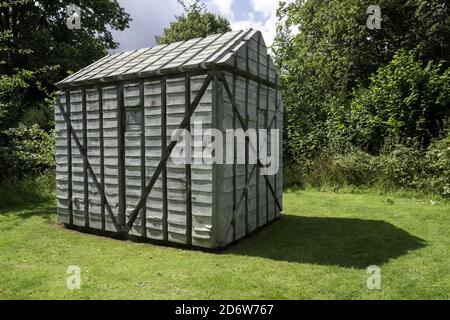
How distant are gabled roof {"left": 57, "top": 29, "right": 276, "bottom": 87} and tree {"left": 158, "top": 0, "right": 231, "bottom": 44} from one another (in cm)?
2763

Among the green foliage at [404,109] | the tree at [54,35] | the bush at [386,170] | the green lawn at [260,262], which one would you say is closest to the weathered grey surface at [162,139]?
the green lawn at [260,262]

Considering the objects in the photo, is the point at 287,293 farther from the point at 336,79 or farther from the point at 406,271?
the point at 336,79

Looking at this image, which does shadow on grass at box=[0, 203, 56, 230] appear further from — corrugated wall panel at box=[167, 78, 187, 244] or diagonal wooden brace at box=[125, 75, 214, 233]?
corrugated wall panel at box=[167, 78, 187, 244]

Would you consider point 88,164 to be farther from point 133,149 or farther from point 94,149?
point 133,149

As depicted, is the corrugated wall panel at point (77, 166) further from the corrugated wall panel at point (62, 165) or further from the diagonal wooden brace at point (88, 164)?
the corrugated wall panel at point (62, 165)

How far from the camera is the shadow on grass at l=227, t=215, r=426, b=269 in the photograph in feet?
23.1

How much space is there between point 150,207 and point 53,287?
8.80 feet

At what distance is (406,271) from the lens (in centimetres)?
627

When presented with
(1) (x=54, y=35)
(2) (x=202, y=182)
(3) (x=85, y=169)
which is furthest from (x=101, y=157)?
(1) (x=54, y=35)

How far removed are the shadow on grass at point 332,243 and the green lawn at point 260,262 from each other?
0.07ft

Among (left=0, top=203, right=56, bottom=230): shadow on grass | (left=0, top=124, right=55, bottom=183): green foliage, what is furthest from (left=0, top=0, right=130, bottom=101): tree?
(left=0, top=203, right=56, bottom=230): shadow on grass

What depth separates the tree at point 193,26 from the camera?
36.5 metres

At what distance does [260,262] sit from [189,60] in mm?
4188

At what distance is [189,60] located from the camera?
25.0 ft
